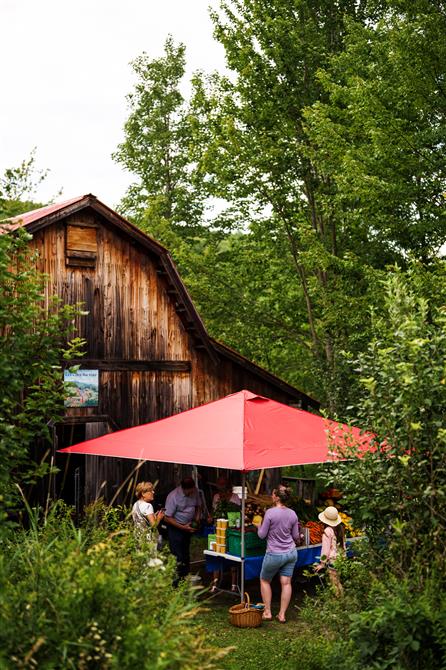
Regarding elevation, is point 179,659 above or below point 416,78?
below

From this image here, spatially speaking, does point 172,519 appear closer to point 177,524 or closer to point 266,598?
point 177,524

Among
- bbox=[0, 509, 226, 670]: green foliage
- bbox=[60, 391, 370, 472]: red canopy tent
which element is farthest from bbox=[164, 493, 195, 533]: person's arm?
bbox=[0, 509, 226, 670]: green foliage

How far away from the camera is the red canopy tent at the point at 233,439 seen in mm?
11555

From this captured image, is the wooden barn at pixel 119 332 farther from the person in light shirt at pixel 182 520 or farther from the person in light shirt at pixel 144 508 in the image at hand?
the person in light shirt at pixel 144 508

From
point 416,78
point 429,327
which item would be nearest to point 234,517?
point 429,327

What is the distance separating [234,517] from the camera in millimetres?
12586

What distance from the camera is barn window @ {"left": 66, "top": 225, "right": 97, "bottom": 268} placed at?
51.3 feet

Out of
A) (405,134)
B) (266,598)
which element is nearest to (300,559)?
(266,598)

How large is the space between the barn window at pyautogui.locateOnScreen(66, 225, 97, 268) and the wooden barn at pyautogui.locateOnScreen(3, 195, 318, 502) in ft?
0.06

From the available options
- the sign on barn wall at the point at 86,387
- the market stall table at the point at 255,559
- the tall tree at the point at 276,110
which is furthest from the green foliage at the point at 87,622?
the tall tree at the point at 276,110

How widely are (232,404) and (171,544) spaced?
7.68 feet

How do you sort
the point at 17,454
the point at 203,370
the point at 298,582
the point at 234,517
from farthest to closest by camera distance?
1. the point at 203,370
2. the point at 298,582
3. the point at 234,517
4. the point at 17,454

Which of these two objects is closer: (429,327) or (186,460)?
(429,327)

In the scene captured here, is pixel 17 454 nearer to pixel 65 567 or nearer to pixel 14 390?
pixel 14 390
